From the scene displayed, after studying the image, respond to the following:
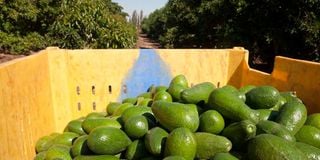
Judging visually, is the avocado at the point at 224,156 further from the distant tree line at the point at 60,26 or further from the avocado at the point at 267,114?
the distant tree line at the point at 60,26

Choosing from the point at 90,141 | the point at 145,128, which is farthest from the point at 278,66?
the point at 90,141

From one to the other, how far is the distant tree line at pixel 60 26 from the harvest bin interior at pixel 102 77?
13.1ft

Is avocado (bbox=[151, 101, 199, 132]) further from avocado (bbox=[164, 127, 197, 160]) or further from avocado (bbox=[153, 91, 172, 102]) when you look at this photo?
avocado (bbox=[153, 91, 172, 102])

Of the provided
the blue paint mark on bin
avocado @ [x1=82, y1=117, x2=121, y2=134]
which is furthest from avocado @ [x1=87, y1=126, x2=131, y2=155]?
the blue paint mark on bin

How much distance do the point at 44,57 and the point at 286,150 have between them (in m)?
2.17

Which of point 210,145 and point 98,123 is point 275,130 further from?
point 98,123

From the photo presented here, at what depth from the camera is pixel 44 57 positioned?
3043 mm

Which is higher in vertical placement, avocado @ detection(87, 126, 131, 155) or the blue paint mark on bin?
the blue paint mark on bin

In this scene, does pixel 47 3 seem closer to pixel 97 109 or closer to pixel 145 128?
pixel 97 109

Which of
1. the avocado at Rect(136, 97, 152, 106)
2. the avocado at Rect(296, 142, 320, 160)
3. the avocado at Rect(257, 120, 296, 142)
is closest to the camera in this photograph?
the avocado at Rect(296, 142, 320, 160)

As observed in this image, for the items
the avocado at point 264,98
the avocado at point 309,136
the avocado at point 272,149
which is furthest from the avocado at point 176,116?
the avocado at point 309,136

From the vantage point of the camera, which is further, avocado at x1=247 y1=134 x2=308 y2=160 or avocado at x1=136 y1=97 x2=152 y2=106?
avocado at x1=136 y1=97 x2=152 y2=106

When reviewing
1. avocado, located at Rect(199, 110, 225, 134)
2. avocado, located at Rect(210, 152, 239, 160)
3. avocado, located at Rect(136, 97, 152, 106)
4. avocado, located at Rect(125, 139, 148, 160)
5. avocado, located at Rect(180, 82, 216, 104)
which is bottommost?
avocado, located at Rect(125, 139, 148, 160)

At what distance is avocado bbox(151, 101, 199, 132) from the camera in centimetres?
213
